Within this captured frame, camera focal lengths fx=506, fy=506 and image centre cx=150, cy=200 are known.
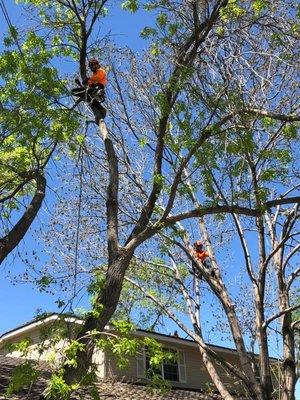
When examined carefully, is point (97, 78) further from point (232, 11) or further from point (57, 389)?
point (57, 389)

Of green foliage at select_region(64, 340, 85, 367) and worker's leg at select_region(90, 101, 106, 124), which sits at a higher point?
worker's leg at select_region(90, 101, 106, 124)

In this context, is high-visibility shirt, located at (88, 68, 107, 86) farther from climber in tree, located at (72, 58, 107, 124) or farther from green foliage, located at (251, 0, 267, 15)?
green foliage, located at (251, 0, 267, 15)

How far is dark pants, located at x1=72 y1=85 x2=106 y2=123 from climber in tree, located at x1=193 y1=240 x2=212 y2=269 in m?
4.93

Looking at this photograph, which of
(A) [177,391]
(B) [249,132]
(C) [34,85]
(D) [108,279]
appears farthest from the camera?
(A) [177,391]

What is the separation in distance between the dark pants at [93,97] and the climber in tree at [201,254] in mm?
4927

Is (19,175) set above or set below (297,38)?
below

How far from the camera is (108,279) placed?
6.33 meters

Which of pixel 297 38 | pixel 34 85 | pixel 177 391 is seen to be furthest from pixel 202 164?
pixel 177 391

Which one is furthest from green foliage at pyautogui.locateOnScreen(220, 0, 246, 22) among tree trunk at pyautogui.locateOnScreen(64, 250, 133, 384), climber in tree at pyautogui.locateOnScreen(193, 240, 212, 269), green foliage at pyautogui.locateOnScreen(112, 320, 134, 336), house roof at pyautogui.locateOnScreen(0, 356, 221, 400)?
house roof at pyautogui.locateOnScreen(0, 356, 221, 400)

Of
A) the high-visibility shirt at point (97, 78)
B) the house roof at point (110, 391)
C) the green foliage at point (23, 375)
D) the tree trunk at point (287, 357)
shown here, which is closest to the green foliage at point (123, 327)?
the green foliage at point (23, 375)

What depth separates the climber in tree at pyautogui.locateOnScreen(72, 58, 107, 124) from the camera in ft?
28.3

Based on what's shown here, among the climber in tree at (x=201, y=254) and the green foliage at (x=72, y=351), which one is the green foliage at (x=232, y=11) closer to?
the climber in tree at (x=201, y=254)

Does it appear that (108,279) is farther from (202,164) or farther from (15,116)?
(15,116)

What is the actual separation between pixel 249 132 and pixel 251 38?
214 centimetres
